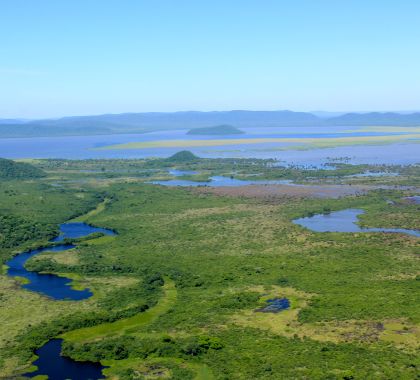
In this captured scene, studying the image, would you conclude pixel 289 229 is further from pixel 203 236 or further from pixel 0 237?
pixel 0 237

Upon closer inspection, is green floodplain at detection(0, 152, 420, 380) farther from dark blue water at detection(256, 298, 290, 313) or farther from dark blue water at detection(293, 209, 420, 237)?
dark blue water at detection(293, 209, 420, 237)

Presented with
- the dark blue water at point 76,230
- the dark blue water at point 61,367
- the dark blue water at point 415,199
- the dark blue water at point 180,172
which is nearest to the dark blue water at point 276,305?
the dark blue water at point 61,367

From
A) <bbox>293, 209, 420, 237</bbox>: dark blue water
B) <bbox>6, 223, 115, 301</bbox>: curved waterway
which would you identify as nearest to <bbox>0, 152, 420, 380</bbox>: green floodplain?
<bbox>6, 223, 115, 301</bbox>: curved waterway

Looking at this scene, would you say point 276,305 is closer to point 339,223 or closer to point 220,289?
point 220,289

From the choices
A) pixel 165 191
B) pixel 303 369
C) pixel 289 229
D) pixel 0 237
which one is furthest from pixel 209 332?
pixel 165 191

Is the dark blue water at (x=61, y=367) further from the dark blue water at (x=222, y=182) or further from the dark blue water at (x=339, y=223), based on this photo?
the dark blue water at (x=222, y=182)

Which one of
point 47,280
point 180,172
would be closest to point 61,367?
point 47,280
